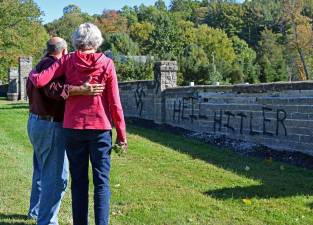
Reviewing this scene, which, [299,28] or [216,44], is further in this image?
[216,44]

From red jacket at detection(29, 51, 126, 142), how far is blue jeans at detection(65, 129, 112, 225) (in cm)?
9

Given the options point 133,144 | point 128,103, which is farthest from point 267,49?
point 133,144

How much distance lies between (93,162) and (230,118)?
28.5 ft

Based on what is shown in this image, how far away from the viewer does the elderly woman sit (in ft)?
16.5

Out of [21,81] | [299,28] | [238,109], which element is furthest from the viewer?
[299,28]

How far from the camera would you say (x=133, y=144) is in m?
13.2

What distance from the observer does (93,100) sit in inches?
198

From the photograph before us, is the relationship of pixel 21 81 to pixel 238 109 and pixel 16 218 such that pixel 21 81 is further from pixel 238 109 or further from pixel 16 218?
pixel 16 218

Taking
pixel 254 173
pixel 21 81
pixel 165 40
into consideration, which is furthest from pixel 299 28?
pixel 254 173

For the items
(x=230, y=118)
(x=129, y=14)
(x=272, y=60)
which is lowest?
(x=230, y=118)

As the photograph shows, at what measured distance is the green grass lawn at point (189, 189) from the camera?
6328 millimetres

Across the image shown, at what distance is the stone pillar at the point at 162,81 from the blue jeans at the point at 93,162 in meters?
12.5

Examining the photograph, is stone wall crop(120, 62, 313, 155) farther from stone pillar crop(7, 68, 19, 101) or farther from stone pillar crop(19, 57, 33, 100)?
stone pillar crop(7, 68, 19, 101)

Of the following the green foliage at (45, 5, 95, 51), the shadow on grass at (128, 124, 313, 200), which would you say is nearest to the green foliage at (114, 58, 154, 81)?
the shadow on grass at (128, 124, 313, 200)
